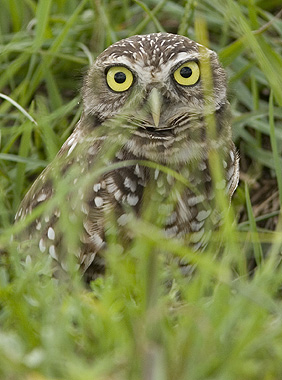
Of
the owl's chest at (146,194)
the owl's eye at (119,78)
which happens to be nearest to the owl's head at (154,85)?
the owl's eye at (119,78)

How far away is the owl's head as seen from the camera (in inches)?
95.1

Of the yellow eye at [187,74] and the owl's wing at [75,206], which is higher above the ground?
the yellow eye at [187,74]

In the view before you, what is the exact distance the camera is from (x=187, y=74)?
97.1 inches

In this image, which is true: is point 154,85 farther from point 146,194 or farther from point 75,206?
point 75,206

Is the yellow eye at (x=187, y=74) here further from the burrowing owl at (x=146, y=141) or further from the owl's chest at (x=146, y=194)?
the owl's chest at (x=146, y=194)

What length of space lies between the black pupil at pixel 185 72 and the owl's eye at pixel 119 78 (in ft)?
0.53

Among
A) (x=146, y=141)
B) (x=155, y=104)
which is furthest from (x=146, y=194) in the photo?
(x=155, y=104)

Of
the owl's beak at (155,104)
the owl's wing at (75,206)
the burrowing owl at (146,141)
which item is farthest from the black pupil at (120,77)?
the owl's wing at (75,206)

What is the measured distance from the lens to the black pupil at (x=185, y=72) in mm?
2457

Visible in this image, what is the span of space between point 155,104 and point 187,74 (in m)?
0.19

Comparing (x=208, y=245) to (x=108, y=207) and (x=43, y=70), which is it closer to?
(x=108, y=207)

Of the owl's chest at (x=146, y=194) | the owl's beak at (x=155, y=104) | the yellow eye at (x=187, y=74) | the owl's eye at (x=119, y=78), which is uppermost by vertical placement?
the owl's eye at (x=119, y=78)

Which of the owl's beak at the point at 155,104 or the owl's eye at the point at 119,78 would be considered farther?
the owl's eye at the point at 119,78

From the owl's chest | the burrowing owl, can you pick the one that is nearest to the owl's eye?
the burrowing owl
